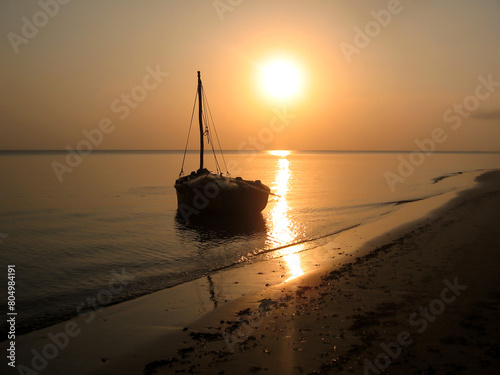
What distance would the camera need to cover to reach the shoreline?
688 centimetres

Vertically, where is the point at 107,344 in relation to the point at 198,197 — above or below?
below

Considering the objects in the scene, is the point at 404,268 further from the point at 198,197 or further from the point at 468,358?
the point at 198,197

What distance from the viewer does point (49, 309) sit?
10453 mm

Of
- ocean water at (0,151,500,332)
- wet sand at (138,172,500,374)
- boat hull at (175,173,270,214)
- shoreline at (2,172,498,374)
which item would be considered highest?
boat hull at (175,173,270,214)

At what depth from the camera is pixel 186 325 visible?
8539mm

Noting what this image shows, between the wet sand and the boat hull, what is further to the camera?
the boat hull

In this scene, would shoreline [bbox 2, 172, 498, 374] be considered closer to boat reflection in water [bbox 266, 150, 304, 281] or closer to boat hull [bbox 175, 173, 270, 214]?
boat reflection in water [bbox 266, 150, 304, 281]

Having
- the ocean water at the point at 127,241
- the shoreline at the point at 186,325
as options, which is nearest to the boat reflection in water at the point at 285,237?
the ocean water at the point at 127,241

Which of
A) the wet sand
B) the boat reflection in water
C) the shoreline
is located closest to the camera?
the wet sand

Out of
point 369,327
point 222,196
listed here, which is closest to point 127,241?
point 222,196

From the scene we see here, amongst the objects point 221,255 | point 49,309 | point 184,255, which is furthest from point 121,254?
point 49,309

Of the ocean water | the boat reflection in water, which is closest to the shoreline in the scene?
the boat reflection in water

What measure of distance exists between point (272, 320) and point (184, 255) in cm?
910

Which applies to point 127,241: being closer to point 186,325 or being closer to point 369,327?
point 186,325
